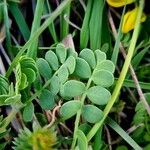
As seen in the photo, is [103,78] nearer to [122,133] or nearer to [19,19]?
[122,133]

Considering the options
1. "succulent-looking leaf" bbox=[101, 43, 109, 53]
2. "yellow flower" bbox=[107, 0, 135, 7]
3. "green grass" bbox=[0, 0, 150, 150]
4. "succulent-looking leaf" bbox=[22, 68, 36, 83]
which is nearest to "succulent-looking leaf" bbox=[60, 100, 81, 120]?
"green grass" bbox=[0, 0, 150, 150]

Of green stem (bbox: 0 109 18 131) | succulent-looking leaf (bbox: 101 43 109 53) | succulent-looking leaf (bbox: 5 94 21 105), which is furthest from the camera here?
succulent-looking leaf (bbox: 101 43 109 53)

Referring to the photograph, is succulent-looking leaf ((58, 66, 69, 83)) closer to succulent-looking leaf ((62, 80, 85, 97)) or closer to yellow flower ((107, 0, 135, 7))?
succulent-looking leaf ((62, 80, 85, 97))

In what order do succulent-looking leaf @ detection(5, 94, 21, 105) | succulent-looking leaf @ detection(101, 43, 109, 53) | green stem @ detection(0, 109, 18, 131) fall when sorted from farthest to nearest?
succulent-looking leaf @ detection(101, 43, 109, 53), green stem @ detection(0, 109, 18, 131), succulent-looking leaf @ detection(5, 94, 21, 105)

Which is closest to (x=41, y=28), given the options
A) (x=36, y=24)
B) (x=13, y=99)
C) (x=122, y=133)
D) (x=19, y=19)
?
(x=36, y=24)

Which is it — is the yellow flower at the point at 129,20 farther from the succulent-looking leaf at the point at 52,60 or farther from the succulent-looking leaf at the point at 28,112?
the succulent-looking leaf at the point at 28,112

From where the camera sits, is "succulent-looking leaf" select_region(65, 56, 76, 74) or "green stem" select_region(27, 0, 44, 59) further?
"green stem" select_region(27, 0, 44, 59)

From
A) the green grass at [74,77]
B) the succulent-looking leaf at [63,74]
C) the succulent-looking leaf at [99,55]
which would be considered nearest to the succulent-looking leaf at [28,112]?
the green grass at [74,77]

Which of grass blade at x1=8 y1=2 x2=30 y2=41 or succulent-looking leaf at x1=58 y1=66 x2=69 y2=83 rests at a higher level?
grass blade at x1=8 y1=2 x2=30 y2=41
